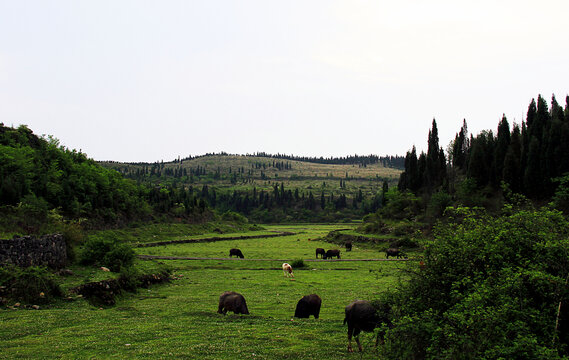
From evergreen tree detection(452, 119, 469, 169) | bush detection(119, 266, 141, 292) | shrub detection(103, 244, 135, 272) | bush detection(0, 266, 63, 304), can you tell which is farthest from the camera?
evergreen tree detection(452, 119, 469, 169)

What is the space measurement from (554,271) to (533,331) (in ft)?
6.09

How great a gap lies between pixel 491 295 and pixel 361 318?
5.24 metres

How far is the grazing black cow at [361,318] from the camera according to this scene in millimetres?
13070

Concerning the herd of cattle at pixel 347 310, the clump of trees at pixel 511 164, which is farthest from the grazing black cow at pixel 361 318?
the clump of trees at pixel 511 164

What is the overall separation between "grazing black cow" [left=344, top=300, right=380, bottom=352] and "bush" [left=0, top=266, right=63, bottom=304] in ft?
55.8

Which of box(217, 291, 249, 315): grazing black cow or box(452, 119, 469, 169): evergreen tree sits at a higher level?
box(452, 119, 469, 169): evergreen tree

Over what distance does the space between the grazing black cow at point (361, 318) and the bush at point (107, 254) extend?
838 inches

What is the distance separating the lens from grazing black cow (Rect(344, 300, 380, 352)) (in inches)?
515

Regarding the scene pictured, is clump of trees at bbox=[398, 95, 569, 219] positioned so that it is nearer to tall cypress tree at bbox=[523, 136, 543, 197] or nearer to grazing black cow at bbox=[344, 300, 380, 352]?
tall cypress tree at bbox=[523, 136, 543, 197]

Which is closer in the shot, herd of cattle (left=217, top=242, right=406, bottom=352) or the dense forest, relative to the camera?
herd of cattle (left=217, top=242, right=406, bottom=352)

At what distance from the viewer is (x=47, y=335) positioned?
14.2 metres

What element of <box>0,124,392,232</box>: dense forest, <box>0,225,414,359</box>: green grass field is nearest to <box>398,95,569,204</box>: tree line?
<box>0,225,414,359</box>: green grass field

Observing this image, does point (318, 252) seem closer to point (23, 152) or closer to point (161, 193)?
point (23, 152)

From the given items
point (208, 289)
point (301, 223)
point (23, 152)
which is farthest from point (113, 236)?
point (301, 223)
